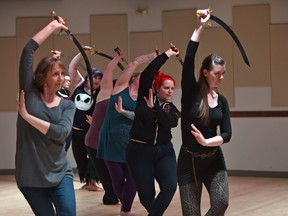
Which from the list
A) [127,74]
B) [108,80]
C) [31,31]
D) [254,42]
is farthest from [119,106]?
[31,31]

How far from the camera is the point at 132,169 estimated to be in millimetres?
4988

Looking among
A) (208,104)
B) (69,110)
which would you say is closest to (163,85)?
(208,104)

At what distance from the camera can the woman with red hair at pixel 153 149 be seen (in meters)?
4.87

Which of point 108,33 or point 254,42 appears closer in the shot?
point 254,42

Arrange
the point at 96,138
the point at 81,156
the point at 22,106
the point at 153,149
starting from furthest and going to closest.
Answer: the point at 81,156 → the point at 96,138 → the point at 153,149 → the point at 22,106

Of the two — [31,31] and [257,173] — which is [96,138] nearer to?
[257,173]

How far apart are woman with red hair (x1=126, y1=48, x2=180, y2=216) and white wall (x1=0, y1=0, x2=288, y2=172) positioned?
4.62 meters

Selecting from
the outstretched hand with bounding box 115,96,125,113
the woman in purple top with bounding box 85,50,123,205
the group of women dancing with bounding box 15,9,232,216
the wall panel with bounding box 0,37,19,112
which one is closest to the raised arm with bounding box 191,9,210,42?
the group of women dancing with bounding box 15,9,232,216

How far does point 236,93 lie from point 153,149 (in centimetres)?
479

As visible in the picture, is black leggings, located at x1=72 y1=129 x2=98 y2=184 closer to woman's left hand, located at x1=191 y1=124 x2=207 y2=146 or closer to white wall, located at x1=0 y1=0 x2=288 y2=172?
white wall, located at x1=0 y1=0 x2=288 y2=172

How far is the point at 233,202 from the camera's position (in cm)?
686

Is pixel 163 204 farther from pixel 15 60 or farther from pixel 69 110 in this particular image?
pixel 15 60

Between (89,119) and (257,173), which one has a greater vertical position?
(89,119)

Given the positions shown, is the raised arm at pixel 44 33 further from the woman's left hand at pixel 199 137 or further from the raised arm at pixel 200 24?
the woman's left hand at pixel 199 137
